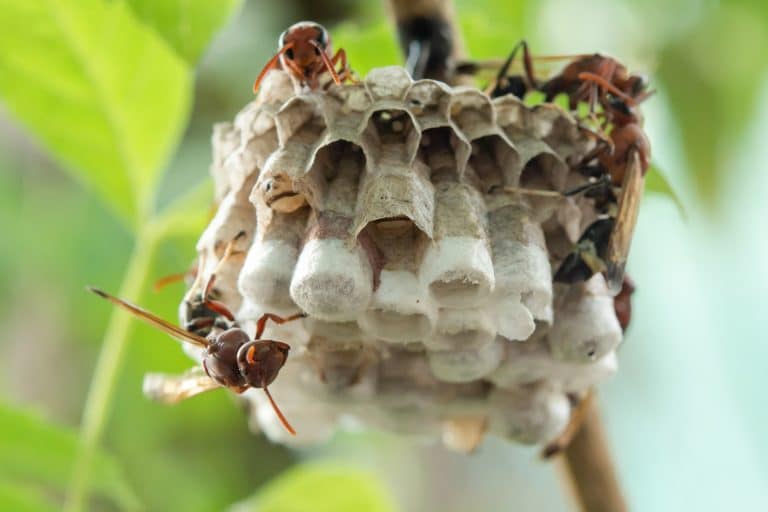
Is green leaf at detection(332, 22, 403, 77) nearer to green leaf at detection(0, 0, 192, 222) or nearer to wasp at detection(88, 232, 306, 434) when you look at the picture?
green leaf at detection(0, 0, 192, 222)

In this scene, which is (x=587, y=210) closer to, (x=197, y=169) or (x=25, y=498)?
(x=25, y=498)

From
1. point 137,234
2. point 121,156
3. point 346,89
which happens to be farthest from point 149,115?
point 346,89

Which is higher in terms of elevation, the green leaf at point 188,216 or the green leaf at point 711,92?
the green leaf at point 711,92

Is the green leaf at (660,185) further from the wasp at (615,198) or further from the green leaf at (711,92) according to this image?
the green leaf at (711,92)

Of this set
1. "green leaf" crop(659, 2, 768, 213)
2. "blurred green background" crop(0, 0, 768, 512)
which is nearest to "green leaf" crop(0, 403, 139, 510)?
"blurred green background" crop(0, 0, 768, 512)

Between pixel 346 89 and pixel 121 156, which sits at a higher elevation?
pixel 121 156

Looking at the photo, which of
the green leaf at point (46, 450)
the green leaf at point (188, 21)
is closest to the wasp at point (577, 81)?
the green leaf at point (188, 21)

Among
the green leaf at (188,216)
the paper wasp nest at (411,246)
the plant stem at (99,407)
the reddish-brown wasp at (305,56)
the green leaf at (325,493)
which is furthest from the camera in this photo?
the green leaf at (325,493)
